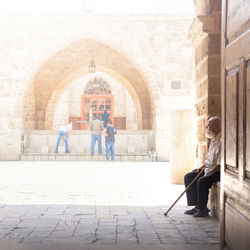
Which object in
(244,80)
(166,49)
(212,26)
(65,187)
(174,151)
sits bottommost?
(65,187)

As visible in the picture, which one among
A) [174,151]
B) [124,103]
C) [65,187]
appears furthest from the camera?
[124,103]

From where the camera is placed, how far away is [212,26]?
5027 mm

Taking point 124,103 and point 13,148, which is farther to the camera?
point 124,103

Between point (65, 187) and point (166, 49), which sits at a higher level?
point (166, 49)

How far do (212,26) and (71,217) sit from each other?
2.59 meters

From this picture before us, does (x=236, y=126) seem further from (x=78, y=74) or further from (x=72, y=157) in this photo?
(x=78, y=74)

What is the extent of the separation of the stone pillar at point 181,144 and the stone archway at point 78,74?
31.7ft

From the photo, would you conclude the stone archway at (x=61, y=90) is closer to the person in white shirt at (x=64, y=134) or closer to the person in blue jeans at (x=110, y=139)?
the person in white shirt at (x=64, y=134)

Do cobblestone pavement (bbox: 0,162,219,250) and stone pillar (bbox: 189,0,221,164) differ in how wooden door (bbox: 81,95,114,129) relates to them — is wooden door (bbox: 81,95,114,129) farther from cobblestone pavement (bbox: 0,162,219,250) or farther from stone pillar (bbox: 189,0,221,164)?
stone pillar (bbox: 189,0,221,164)

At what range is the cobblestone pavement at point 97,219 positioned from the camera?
139 inches

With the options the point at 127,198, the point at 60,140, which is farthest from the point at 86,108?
the point at 127,198

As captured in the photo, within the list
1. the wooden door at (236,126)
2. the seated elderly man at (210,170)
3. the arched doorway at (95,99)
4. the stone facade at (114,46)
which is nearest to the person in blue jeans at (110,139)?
the stone facade at (114,46)

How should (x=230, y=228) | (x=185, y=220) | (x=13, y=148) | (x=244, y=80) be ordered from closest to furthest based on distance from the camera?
1. (x=244, y=80)
2. (x=230, y=228)
3. (x=185, y=220)
4. (x=13, y=148)

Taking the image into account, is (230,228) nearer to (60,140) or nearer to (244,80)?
(244,80)
